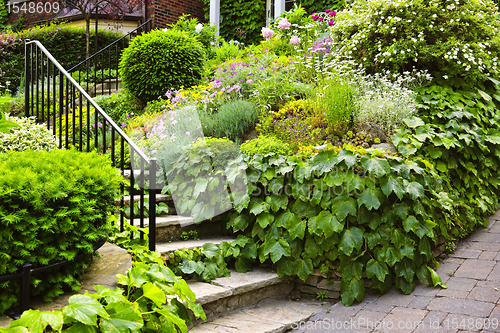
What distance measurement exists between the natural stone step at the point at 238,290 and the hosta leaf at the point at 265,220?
14.9 inches

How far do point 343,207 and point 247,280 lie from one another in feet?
2.90

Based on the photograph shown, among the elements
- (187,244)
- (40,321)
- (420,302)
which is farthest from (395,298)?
(40,321)

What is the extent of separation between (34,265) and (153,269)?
0.59 metres

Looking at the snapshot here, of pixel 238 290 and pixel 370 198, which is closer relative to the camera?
pixel 238 290

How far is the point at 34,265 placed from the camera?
6.24 feet

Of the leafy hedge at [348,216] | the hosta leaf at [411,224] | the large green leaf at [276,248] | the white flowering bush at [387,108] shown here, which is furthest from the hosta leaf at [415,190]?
the white flowering bush at [387,108]

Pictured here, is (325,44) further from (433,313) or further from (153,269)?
(153,269)

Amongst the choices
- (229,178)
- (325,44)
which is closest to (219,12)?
(325,44)

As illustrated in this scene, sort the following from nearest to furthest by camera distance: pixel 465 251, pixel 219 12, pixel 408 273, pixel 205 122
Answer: pixel 408 273 → pixel 465 251 → pixel 205 122 → pixel 219 12

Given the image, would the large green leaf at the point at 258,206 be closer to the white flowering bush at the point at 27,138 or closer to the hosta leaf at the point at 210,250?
the hosta leaf at the point at 210,250

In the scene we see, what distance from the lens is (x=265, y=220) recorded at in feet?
10.0

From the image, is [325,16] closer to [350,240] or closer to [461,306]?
[350,240]

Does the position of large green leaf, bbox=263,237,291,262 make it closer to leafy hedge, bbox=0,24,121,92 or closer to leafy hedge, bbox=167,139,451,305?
leafy hedge, bbox=167,139,451,305

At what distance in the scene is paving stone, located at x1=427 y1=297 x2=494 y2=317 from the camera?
8.26 feet
